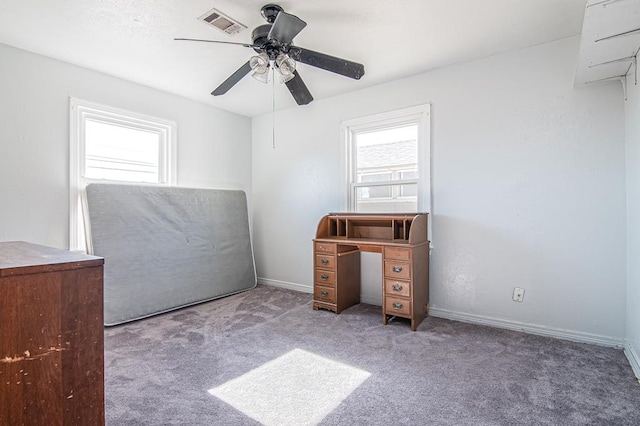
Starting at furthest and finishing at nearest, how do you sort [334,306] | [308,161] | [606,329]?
1. [308,161]
2. [334,306]
3. [606,329]

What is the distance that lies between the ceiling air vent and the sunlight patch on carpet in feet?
8.15

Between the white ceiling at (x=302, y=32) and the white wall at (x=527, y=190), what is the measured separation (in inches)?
11.2

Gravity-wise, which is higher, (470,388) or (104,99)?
(104,99)

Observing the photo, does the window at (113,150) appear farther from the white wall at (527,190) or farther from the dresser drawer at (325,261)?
the white wall at (527,190)

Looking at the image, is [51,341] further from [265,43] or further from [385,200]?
[385,200]

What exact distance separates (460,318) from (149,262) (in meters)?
3.20

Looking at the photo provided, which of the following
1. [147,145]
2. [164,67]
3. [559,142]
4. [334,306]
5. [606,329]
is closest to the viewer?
[606,329]

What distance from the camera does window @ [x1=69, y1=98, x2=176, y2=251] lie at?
10.3 ft

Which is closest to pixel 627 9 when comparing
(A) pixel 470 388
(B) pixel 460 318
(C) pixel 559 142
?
(C) pixel 559 142

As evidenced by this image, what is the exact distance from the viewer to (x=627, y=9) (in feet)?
5.42

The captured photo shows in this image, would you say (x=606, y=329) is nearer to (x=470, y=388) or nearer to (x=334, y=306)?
(x=470, y=388)

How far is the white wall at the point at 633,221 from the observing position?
2.15 metres

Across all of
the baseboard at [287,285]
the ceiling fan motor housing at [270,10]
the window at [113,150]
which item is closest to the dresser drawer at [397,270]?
the baseboard at [287,285]

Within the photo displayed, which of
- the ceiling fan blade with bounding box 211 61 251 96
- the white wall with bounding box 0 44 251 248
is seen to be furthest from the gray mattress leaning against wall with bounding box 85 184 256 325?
the ceiling fan blade with bounding box 211 61 251 96
